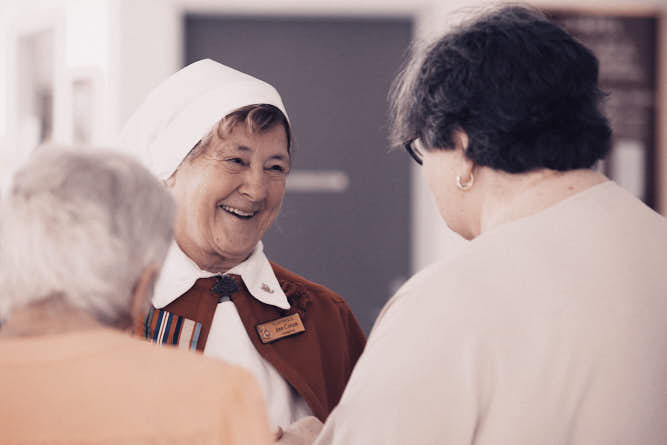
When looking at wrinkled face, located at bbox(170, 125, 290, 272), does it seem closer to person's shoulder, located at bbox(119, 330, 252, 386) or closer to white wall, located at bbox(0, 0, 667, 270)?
person's shoulder, located at bbox(119, 330, 252, 386)

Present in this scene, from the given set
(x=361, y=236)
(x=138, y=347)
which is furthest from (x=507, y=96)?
(x=361, y=236)

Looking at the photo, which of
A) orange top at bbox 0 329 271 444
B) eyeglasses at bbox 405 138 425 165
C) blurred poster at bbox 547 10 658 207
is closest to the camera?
orange top at bbox 0 329 271 444

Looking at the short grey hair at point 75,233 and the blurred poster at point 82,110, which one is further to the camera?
the blurred poster at point 82,110

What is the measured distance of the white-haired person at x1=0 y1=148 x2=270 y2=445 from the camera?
87cm

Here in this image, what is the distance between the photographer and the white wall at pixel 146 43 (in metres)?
4.03

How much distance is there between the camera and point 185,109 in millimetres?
1660

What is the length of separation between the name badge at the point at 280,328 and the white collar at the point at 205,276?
0.12ft

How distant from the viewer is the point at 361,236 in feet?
14.3

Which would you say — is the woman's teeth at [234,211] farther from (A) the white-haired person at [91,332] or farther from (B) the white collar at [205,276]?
(A) the white-haired person at [91,332]

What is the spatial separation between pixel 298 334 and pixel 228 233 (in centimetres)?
29

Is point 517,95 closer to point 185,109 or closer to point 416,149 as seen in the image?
point 416,149

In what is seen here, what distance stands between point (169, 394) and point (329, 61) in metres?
3.65

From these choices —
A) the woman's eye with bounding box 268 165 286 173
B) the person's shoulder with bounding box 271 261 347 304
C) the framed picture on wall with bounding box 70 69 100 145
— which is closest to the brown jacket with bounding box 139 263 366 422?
the person's shoulder with bounding box 271 261 347 304

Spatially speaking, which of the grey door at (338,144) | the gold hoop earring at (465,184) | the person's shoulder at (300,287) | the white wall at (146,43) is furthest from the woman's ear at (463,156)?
the grey door at (338,144)
